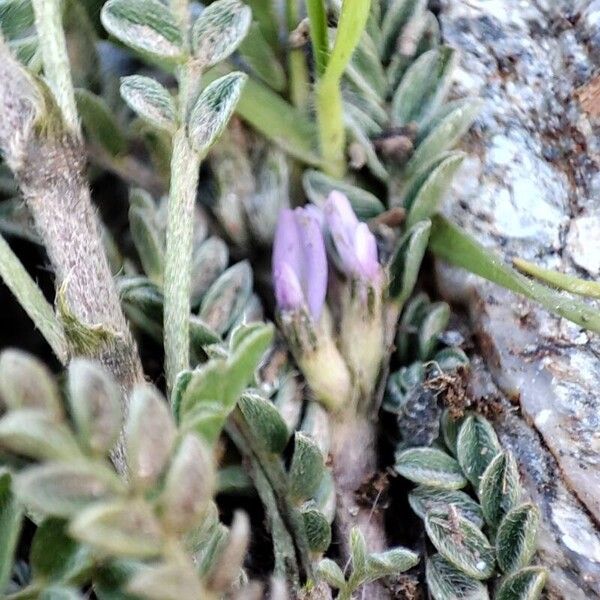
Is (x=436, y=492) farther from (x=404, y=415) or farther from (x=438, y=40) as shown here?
(x=438, y=40)

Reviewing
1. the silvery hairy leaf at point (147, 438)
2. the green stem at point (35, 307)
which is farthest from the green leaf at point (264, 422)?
the silvery hairy leaf at point (147, 438)

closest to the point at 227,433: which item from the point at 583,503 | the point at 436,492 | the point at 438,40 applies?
the point at 436,492

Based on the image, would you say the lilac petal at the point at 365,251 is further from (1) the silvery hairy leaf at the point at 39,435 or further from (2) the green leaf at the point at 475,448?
(1) the silvery hairy leaf at the point at 39,435

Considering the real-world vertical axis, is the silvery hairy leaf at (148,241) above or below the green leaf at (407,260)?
below

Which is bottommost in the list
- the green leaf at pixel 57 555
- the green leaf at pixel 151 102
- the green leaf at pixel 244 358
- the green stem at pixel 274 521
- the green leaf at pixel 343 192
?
the green stem at pixel 274 521

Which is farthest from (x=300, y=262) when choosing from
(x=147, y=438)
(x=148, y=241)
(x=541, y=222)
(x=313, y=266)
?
(x=147, y=438)

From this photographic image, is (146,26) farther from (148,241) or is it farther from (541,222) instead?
(541,222)

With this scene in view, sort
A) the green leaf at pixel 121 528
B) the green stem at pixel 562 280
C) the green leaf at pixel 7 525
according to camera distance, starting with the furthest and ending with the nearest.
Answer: the green stem at pixel 562 280 → the green leaf at pixel 7 525 → the green leaf at pixel 121 528
